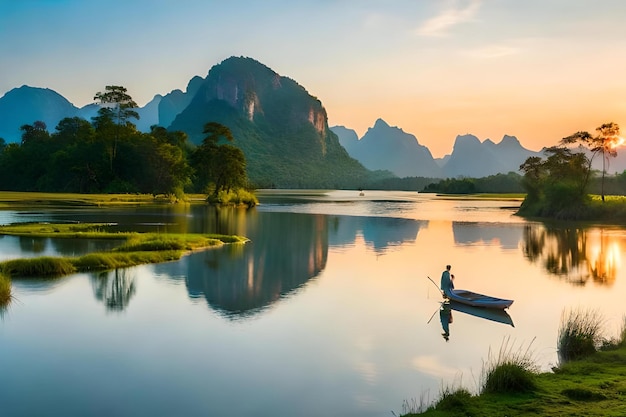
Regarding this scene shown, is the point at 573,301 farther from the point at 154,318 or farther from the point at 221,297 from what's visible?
the point at 154,318

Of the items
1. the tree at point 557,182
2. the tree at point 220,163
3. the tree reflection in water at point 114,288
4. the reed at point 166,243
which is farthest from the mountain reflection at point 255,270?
the tree at point 220,163

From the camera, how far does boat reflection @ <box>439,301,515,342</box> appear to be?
73.7ft

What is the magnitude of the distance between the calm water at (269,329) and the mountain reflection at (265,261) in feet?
0.58

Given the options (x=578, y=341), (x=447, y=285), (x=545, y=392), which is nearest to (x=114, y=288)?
(x=447, y=285)

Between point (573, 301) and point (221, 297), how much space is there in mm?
16030

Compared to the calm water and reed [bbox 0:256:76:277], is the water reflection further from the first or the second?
reed [bbox 0:256:76:277]

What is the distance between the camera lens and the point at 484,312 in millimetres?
24000

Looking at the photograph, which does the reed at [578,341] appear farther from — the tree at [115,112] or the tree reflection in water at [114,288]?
the tree at [115,112]

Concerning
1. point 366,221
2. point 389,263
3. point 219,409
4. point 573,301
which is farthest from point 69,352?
point 366,221

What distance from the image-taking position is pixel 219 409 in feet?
44.2

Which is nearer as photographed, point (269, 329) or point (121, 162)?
point (269, 329)

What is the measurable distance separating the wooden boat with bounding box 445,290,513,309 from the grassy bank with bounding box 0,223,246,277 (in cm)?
1821

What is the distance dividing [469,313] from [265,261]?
1732 cm

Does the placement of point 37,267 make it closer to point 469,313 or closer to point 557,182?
point 469,313
